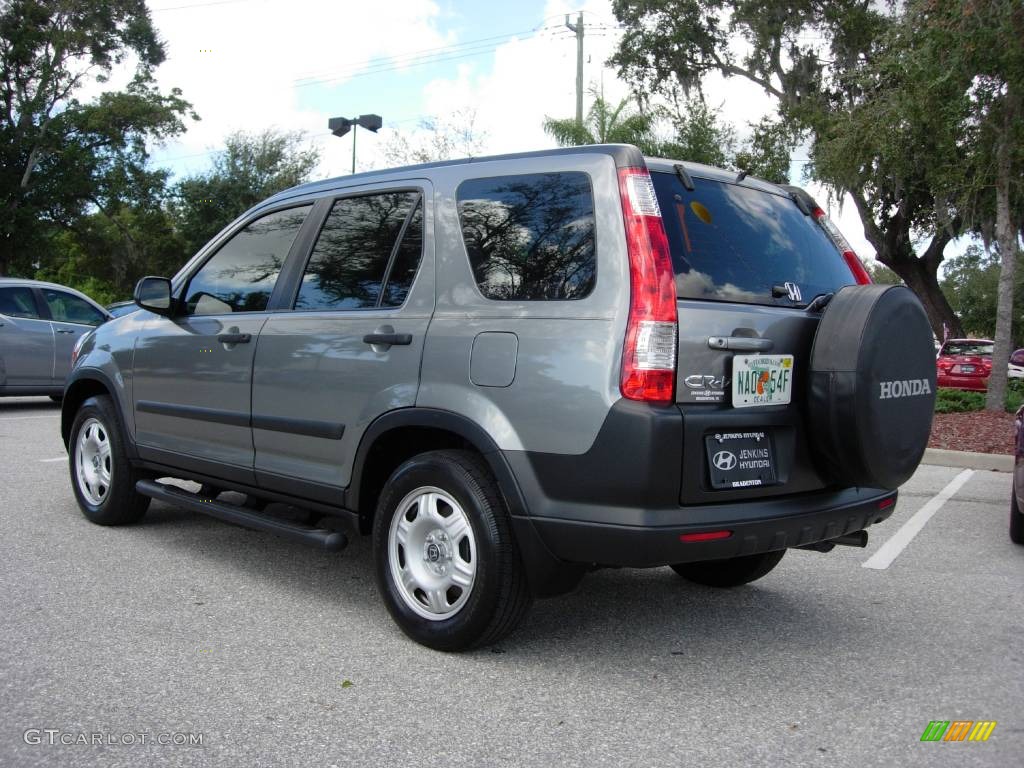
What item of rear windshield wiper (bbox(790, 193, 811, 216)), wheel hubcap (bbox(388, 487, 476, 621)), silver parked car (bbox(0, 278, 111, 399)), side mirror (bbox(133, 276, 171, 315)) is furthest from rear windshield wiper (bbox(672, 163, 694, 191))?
silver parked car (bbox(0, 278, 111, 399))

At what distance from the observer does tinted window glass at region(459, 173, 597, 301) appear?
324 cm

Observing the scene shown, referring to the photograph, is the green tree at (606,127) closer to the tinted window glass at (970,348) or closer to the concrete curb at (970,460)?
the tinted window glass at (970,348)

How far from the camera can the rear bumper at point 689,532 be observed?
3002 millimetres

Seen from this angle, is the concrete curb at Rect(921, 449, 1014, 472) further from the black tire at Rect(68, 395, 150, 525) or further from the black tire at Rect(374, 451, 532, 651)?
the black tire at Rect(68, 395, 150, 525)

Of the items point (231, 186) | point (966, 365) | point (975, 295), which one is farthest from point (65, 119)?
point (975, 295)

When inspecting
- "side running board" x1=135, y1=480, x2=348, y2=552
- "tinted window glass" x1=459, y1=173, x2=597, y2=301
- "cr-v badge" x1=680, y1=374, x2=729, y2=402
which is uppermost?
"tinted window glass" x1=459, y1=173, x2=597, y2=301

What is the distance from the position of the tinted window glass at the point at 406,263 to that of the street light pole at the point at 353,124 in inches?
839

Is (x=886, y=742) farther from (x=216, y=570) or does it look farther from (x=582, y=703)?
(x=216, y=570)

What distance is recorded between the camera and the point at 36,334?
11961 mm

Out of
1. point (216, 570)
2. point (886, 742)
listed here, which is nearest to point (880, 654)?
point (886, 742)

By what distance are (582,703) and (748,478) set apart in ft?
3.05

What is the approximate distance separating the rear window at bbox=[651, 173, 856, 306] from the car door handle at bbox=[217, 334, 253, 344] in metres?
2.05

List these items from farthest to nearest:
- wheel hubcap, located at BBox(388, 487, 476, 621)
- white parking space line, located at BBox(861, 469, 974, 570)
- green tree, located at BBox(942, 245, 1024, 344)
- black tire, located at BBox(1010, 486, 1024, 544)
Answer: green tree, located at BBox(942, 245, 1024, 344), black tire, located at BBox(1010, 486, 1024, 544), white parking space line, located at BBox(861, 469, 974, 570), wheel hubcap, located at BBox(388, 487, 476, 621)

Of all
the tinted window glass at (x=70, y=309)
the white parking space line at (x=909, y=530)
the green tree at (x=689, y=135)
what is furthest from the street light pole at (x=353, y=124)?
the white parking space line at (x=909, y=530)
